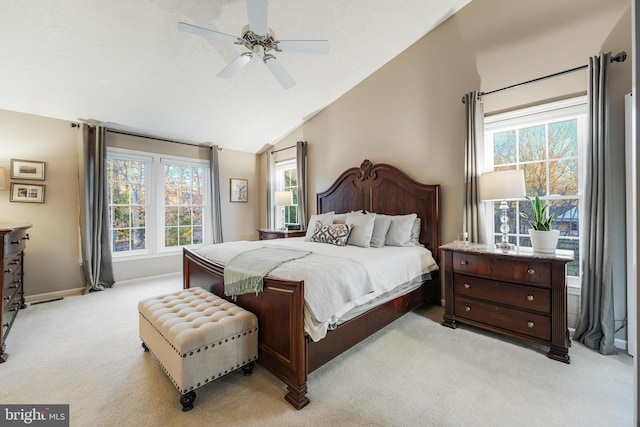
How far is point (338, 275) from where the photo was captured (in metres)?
2.04

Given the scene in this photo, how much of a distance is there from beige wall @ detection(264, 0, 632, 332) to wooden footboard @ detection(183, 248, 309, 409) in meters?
2.45

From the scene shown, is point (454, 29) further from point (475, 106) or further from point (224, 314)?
point (224, 314)

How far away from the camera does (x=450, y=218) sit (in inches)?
134

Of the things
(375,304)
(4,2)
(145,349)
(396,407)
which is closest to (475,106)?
(375,304)

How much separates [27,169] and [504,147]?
6097mm

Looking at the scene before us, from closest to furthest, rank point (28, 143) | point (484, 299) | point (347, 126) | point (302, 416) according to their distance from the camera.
→ point (302, 416)
point (484, 299)
point (28, 143)
point (347, 126)

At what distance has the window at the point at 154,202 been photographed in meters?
4.56

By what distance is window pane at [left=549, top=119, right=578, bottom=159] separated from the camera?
106 inches

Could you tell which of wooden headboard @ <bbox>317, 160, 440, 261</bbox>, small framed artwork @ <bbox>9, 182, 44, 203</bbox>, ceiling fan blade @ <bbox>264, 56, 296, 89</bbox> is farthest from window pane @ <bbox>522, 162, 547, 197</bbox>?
small framed artwork @ <bbox>9, 182, 44, 203</bbox>

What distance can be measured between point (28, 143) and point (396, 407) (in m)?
5.36

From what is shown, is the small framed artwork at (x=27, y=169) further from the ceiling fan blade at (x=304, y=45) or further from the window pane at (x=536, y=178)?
the window pane at (x=536, y=178)

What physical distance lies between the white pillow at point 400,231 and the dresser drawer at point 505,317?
86cm

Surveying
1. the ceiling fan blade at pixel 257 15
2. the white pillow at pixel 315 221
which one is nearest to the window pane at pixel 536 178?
the white pillow at pixel 315 221

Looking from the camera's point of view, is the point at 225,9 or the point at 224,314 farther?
the point at 225,9
